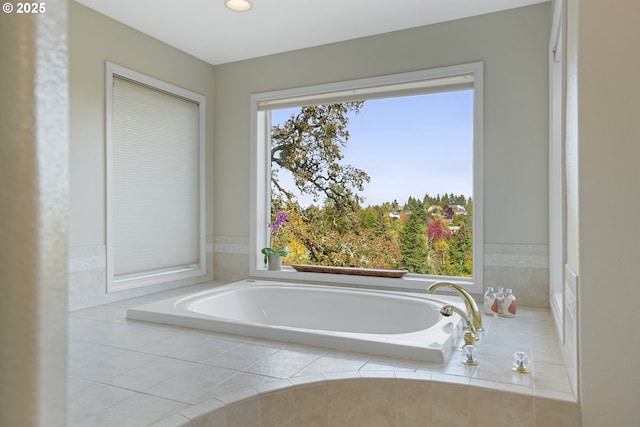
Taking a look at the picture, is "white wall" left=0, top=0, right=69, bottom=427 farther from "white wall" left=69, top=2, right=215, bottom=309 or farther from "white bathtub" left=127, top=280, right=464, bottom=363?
"white wall" left=69, top=2, right=215, bottom=309

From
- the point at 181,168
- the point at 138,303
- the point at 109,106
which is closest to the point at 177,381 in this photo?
the point at 138,303

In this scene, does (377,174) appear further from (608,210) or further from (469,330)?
(608,210)

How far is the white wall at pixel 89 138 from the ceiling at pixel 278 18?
134mm

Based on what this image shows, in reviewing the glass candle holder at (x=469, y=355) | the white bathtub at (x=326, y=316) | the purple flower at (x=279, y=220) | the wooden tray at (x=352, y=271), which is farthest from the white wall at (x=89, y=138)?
the glass candle holder at (x=469, y=355)

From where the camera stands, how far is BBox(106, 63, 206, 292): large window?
128 inches

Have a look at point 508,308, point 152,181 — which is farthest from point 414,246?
point 152,181

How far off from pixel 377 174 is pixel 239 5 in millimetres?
1649

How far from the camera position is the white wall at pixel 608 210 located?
59.1 inches

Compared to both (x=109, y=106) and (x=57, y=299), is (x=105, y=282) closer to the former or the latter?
(x=109, y=106)

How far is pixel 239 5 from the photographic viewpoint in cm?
299

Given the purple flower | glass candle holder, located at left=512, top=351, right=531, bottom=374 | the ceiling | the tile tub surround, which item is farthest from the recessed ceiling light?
glass candle holder, located at left=512, top=351, right=531, bottom=374

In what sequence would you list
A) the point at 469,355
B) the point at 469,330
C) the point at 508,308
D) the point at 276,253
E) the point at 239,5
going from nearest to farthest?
the point at 469,355
the point at 469,330
the point at 508,308
the point at 239,5
the point at 276,253

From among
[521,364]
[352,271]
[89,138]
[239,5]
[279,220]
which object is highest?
[239,5]

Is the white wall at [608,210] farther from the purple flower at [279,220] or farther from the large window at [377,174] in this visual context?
the purple flower at [279,220]
